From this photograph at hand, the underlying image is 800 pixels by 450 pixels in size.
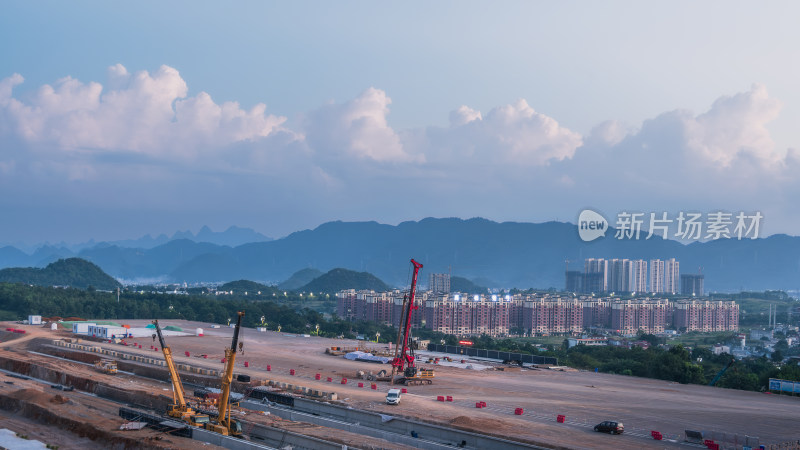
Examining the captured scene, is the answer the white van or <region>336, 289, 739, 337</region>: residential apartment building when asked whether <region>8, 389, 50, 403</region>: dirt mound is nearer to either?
the white van

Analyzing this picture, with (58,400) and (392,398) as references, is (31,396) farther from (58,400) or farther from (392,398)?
(392,398)

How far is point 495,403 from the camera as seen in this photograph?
4150cm

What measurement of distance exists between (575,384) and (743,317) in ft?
444

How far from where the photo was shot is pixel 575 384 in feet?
173

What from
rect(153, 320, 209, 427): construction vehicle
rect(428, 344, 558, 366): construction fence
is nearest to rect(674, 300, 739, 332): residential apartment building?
rect(428, 344, 558, 366): construction fence

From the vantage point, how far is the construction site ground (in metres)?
32.1

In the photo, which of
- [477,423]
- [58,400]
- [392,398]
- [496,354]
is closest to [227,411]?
[392,398]

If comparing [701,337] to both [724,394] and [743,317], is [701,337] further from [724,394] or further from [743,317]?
[724,394]

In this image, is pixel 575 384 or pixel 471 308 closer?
pixel 575 384

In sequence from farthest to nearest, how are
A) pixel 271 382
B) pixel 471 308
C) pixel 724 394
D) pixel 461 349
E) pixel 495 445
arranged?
pixel 471 308
pixel 461 349
pixel 724 394
pixel 271 382
pixel 495 445

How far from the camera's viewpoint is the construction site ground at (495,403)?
32062 millimetres

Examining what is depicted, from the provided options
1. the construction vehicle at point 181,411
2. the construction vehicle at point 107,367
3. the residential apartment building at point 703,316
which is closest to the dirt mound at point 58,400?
the construction vehicle at point 181,411

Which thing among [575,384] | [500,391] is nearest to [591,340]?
[575,384]

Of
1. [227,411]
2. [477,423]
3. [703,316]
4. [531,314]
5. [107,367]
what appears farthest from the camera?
[703,316]
